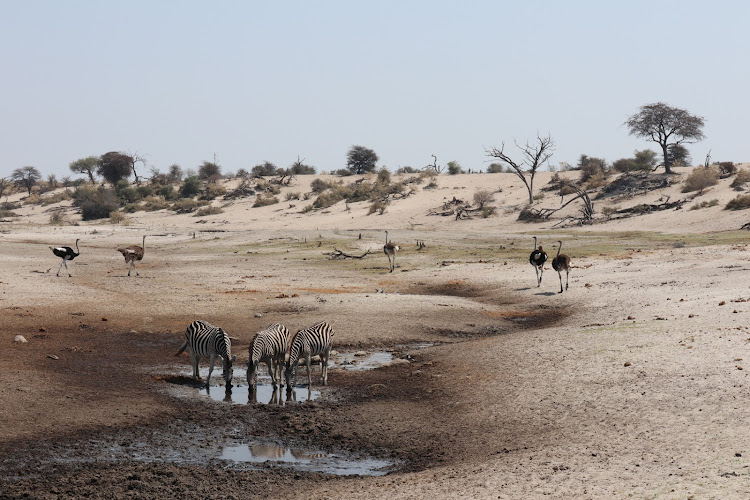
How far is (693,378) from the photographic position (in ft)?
44.1

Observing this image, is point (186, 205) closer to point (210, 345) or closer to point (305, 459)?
point (210, 345)

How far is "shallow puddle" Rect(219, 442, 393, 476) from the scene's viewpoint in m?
11.0

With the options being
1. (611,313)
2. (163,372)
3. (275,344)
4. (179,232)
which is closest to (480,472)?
(275,344)

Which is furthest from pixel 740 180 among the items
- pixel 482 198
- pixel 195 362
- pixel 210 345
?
pixel 210 345

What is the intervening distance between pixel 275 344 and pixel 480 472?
627 cm

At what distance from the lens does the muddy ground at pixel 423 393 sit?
9961 mm

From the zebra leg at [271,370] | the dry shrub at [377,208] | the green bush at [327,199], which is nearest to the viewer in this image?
the zebra leg at [271,370]

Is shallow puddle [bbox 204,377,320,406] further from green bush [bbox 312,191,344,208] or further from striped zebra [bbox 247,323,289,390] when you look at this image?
green bush [bbox 312,191,344,208]

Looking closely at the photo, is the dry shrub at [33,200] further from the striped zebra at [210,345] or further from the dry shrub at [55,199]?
the striped zebra at [210,345]

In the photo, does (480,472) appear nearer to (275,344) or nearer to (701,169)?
(275,344)

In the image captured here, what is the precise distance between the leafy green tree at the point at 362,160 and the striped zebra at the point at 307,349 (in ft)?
259

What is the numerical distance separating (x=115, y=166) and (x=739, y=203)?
67.7 m

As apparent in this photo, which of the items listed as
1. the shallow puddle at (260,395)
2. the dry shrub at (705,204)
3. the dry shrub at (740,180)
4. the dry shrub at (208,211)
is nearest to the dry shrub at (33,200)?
the dry shrub at (208,211)

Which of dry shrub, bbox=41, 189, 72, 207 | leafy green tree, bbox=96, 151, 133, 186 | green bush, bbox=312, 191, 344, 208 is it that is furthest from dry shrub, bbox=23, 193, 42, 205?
green bush, bbox=312, 191, 344, 208
